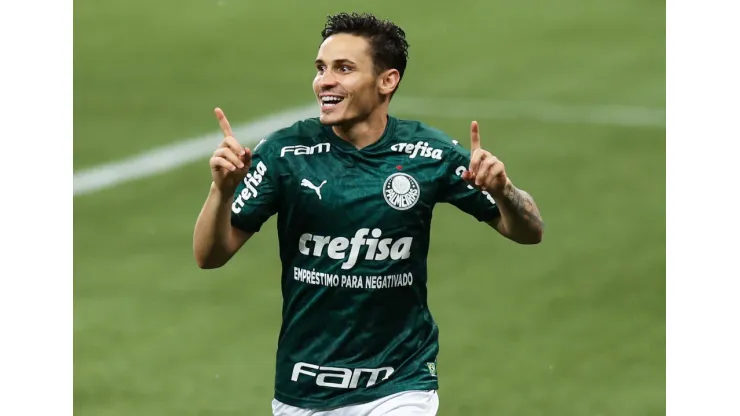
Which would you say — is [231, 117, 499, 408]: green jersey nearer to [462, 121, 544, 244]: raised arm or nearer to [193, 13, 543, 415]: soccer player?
[193, 13, 543, 415]: soccer player

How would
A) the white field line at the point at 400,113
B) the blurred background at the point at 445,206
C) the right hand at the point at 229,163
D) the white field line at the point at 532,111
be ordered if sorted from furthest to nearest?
the white field line at the point at 532,111
the white field line at the point at 400,113
the blurred background at the point at 445,206
the right hand at the point at 229,163

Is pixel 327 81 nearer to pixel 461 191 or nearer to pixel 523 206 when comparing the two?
pixel 461 191

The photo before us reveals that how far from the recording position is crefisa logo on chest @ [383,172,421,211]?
7.41m

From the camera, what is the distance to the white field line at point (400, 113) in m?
14.8

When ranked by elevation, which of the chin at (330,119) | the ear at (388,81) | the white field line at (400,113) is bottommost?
the chin at (330,119)

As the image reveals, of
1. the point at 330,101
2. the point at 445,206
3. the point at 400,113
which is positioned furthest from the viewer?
the point at 400,113

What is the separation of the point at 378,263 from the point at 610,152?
8.11m

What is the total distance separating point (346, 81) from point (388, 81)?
326 millimetres

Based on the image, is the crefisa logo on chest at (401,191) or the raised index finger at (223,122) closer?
the raised index finger at (223,122)

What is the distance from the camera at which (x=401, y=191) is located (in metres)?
7.44

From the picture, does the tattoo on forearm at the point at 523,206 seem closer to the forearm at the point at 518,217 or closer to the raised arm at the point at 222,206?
the forearm at the point at 518,217

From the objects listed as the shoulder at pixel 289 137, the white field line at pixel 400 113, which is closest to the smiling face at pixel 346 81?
the shoulder at pixel 289 137

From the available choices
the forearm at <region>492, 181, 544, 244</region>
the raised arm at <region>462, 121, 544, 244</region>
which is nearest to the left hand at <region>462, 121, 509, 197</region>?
the raised arm at <region>462, 121, 544, 244</region>

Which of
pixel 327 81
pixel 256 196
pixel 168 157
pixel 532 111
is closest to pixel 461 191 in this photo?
pixel 327 81
